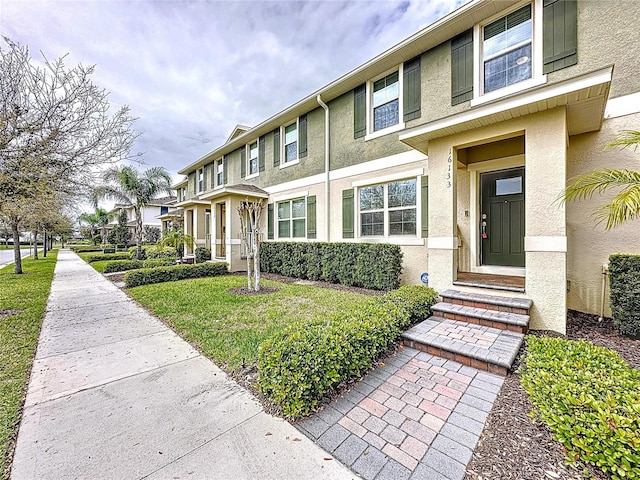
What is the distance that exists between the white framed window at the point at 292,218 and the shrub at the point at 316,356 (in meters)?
7.23

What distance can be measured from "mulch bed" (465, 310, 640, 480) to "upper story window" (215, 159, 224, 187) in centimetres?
1603

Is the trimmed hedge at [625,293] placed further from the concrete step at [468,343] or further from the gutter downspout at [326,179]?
the gutter downspout at [326,179]

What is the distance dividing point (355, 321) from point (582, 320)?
173 inches

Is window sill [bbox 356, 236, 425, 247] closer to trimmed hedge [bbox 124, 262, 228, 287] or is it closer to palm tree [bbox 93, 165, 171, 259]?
trimmed hedge [bbox 124, 262, 228, 287]

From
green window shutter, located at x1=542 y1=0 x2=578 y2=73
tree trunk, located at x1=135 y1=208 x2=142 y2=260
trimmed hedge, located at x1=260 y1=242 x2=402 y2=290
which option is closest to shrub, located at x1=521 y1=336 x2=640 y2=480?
trimmed hedge, located at x1=260 y1=242 x2=402 y2=290

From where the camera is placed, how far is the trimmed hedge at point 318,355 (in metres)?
2.62

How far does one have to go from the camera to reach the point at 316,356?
9.20 feet

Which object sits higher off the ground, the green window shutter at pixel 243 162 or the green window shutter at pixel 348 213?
the green window shutter at pixel 243 162

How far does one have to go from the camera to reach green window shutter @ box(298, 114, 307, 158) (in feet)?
35.3

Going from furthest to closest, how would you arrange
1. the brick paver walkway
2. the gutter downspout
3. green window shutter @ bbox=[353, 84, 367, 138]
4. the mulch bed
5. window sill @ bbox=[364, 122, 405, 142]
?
the gutter downspout < green window shutter @ bbox=[353, 84, 367, 138] < window sill @ bbox=[364, 122, 405, 142] < the brick paver walkway < the mulch bed

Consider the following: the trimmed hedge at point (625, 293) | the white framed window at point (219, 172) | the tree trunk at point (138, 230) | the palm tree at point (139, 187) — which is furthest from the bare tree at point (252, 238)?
the palm tree at point (139, 187)

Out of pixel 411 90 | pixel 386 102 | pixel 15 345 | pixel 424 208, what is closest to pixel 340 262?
pixel 424 208

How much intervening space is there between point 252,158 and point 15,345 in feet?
36.4

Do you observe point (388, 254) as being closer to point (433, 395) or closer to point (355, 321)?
point (355, 321)
